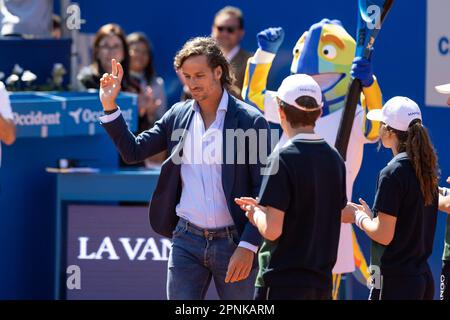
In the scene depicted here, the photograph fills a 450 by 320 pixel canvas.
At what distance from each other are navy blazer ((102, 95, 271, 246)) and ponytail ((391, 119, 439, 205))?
65 centimetres

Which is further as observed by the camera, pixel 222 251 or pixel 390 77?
pixel 390 77

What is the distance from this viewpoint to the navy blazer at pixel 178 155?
16.8ft

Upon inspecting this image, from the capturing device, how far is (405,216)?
492cm

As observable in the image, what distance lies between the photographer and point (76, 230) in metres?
7.47

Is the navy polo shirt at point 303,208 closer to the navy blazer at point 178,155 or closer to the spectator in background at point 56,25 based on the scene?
the navy blazer at point 178,155

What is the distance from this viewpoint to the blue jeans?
511 cm

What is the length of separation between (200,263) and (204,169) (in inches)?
17.5

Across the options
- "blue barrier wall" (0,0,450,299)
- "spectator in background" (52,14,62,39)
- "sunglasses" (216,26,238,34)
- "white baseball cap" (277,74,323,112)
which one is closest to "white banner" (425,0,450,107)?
"blue barrier wall" (0,0,450,299)

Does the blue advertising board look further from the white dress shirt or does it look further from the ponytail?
the ponytail

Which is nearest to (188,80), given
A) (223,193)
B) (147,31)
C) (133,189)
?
(223,193)

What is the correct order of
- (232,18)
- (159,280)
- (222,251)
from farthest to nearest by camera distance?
(232,18)
(159,280)
(222,251)

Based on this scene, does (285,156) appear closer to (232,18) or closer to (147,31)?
(232,18)

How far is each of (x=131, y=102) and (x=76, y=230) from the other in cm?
105

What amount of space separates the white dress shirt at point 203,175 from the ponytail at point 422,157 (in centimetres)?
85
